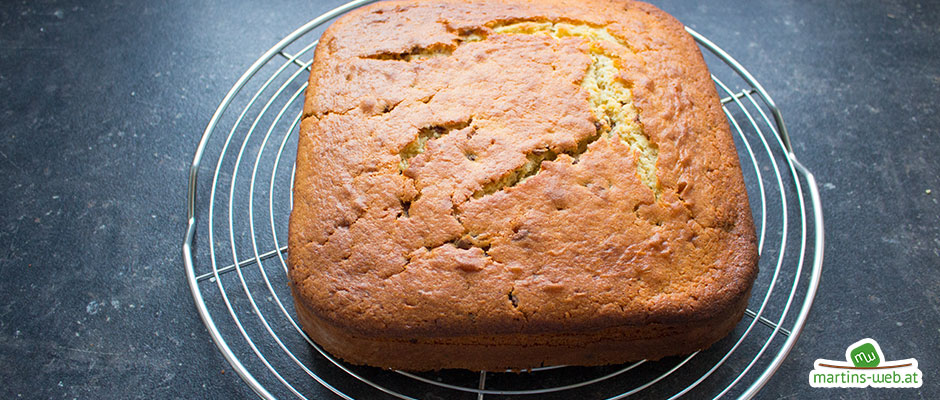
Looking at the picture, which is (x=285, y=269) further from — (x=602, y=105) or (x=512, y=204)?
(x=602, y=105)

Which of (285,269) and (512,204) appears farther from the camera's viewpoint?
(285,269)

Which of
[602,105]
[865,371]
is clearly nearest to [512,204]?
[602,105]

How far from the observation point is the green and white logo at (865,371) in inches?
69.7

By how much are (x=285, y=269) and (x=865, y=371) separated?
64.3 inches

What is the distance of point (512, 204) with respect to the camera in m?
1.48

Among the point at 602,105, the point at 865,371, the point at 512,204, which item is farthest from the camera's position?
the point at 865,371

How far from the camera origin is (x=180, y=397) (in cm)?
173

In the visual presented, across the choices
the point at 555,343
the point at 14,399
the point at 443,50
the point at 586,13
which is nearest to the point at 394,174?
the point at 443,50

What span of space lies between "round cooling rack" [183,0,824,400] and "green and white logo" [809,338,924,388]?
0.14m

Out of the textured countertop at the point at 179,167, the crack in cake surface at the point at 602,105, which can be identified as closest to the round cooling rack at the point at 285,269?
the textured countertop at the point at 179,167

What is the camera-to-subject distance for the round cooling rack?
172cm

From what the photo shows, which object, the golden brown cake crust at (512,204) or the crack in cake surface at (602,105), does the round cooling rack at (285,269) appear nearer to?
the golden brown cake crust at (512,204)

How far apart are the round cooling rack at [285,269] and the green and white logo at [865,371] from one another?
0.14m

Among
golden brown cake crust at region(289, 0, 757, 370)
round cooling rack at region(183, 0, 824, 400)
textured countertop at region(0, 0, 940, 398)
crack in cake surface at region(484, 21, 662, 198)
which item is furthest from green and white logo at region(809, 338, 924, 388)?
crack in cake surface at region(484, 21, 662, 198)
